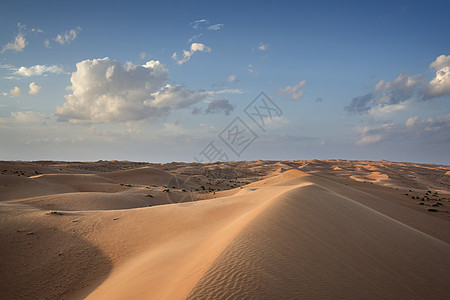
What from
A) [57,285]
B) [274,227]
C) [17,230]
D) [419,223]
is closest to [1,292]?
[57,285]

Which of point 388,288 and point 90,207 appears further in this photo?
point 90,207

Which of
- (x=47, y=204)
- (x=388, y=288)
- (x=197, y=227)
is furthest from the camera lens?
(x=47, y=204)

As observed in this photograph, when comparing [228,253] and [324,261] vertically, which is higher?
[228,253]

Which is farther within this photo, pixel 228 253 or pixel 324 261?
pixel 324 261

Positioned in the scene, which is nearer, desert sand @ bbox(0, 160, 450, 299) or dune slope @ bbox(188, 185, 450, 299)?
dune slope @ bbox(188, 185, 450, 299)

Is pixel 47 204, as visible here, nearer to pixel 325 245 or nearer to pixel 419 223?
pixel 325 245

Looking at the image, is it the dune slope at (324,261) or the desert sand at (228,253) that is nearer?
the dune slope at (324,261)

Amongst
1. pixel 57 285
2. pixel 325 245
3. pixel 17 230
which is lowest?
pixel 57 285

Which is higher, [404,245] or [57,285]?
[404,245]

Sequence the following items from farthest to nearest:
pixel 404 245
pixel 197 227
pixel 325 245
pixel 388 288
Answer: pixel 197 227 → pixel 404 245 → pixel 325 245 → pixel 388 288

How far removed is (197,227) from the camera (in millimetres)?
9859

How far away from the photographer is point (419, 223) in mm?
12742

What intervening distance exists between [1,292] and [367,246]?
9.80 metres

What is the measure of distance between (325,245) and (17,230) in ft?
37.8
